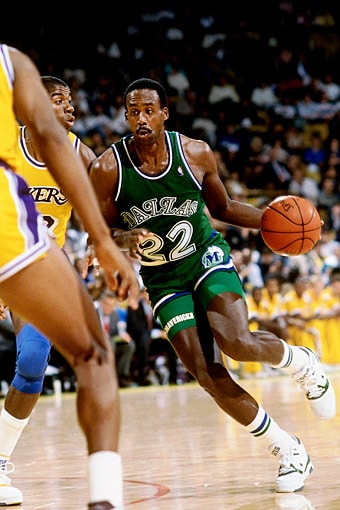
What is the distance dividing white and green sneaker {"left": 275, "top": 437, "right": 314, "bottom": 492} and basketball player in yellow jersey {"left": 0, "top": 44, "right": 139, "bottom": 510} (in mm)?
1763

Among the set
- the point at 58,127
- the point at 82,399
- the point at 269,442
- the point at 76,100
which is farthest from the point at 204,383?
the point at 76,100

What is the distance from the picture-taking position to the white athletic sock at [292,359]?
16.7ft

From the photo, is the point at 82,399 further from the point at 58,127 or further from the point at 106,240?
the point at 58,127

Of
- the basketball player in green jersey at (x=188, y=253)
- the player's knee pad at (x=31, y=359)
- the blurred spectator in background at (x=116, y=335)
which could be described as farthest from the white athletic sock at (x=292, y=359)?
the blurred spectator in background at (x=116, y=335)

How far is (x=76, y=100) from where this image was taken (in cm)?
1777

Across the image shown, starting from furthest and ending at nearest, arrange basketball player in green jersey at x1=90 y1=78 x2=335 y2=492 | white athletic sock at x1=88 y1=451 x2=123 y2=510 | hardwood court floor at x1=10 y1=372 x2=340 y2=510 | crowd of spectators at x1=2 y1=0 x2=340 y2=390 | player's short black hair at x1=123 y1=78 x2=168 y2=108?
crowd of spectators at x1=2 y1=0 x2=340 y2=390
player's short black hair at x1=123 y1=78 x2=168 y2=108
basketball player in green jersey at x1=90 y1=78 x2=335 y2=492
hardwood court floor at x1=10 y1=372 x2=340 y2=510
white athletic sock at x1=88 y1=451 x2=123 y2=510

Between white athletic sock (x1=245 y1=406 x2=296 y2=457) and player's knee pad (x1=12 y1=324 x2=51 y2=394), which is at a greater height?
player's knee pad (x1=12 y1=324 x2=51 y2=394)

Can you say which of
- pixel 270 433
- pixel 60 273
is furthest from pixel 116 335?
pixel 60 273

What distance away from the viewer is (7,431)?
194 inches

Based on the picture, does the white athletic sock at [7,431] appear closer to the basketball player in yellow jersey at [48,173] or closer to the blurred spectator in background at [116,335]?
the basketball player in yellow jersey at [48,173]

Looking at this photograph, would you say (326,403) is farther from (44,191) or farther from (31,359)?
(44,191)

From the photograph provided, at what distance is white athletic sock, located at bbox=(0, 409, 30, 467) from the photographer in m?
4.90

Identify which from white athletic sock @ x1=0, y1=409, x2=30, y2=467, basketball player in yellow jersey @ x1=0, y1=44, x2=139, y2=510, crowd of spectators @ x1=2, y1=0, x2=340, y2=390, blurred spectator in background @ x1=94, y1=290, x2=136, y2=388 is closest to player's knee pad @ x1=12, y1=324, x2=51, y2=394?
white athletic sock @ x1=0, y1=409, x2=30, y2=467

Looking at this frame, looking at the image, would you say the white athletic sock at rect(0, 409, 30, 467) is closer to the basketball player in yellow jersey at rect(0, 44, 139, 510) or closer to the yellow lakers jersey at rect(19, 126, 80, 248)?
the yellow lakers jersey at rect(19, 126, 80, 248)
